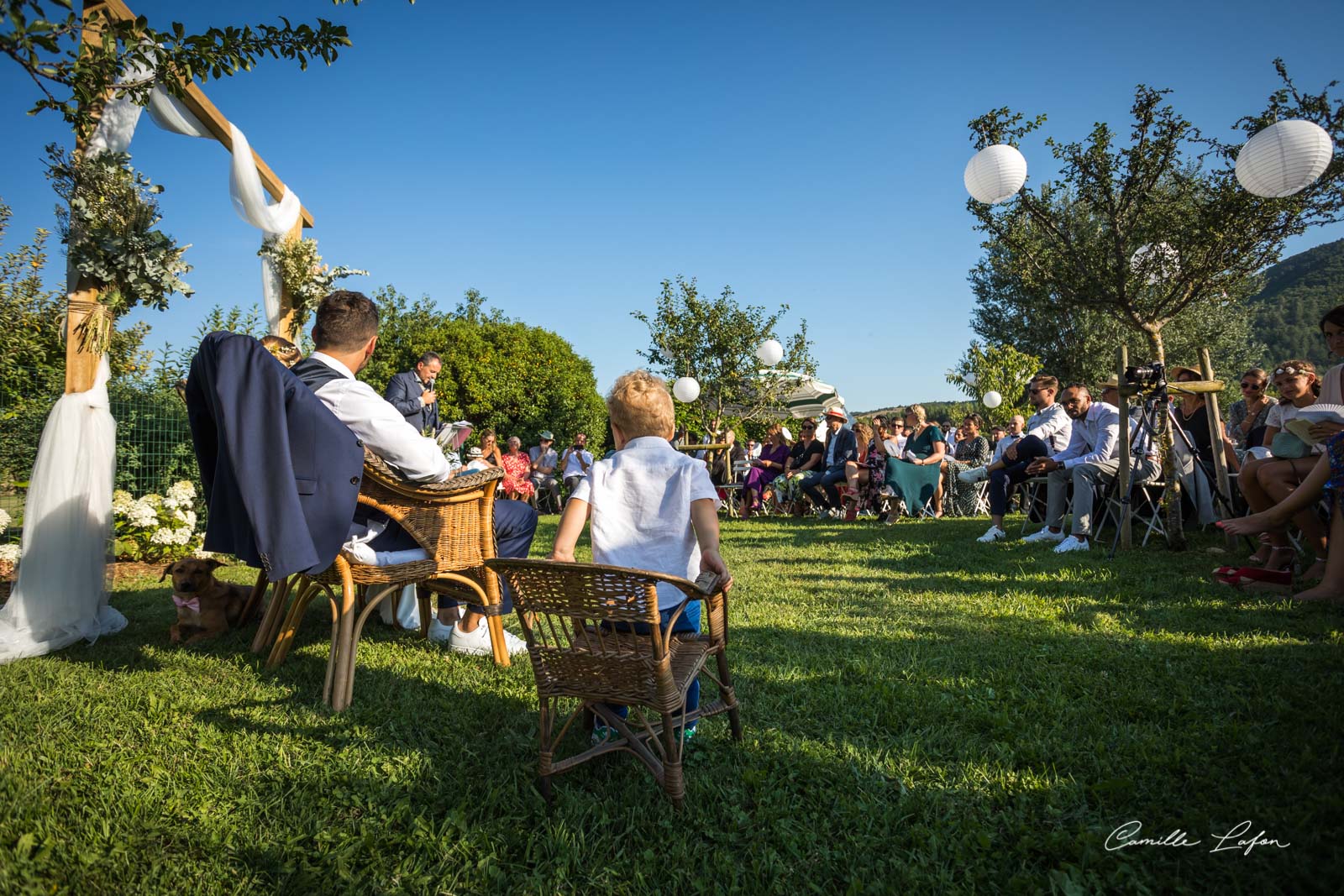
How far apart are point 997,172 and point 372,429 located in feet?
23.6

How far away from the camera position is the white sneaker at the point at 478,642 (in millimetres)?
3623

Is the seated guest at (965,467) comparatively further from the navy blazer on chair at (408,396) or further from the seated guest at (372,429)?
the seated guest at (372,429)

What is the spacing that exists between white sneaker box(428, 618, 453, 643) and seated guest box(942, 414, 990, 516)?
9.49 metres

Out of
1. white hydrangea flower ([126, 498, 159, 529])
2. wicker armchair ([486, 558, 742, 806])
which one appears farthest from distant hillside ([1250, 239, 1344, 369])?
white hydrangea flower ([126, 498, 159, 529])

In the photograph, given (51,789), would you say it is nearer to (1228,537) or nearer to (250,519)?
(250,519)

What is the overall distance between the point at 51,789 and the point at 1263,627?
5.39m

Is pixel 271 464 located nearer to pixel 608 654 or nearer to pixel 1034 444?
pixel 608 654

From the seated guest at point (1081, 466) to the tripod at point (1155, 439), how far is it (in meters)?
0.17

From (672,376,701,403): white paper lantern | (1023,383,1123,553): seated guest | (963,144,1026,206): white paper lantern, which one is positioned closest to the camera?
(1023,383,1123,553): seated guest

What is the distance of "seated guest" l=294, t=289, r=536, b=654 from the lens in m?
3.02

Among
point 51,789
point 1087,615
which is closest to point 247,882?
point 51,789

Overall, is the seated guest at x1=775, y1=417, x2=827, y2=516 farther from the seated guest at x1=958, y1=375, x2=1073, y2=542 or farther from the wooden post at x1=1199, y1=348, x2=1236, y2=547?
the wooden post at x1=1199, y1=348, x2=1236, y2=547

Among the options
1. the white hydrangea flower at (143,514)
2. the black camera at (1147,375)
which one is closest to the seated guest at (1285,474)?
the black camera at (1147,375)

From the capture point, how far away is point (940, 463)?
34.9 ft
